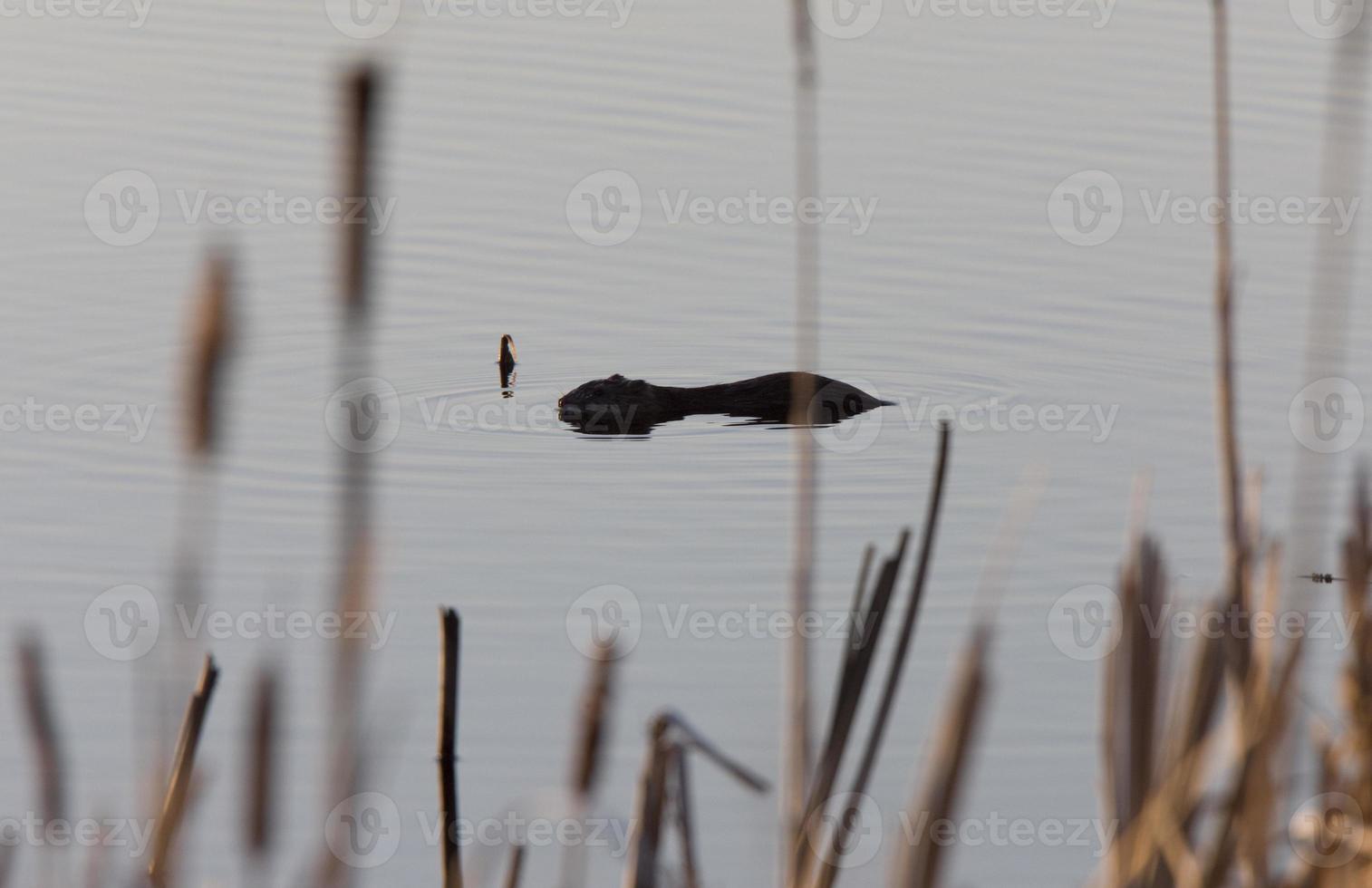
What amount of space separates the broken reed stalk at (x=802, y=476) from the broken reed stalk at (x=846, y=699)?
0.03 metres

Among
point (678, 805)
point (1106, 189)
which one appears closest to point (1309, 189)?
point (1106, 189)

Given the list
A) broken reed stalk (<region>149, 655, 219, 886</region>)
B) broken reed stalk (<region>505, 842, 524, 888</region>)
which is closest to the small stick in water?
broken reed stalk (<region>505, 842, 524, 888</region>)

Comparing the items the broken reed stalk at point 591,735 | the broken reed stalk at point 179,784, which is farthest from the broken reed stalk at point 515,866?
the broken reed stalk at point 179,784

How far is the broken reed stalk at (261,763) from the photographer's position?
5.47 ft

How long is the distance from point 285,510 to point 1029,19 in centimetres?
1345

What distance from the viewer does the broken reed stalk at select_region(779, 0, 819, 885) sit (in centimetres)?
184

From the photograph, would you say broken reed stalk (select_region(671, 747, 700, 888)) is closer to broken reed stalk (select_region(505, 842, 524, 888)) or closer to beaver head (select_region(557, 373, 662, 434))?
broken reed stalk (select_region(505, 842, 524, 888))

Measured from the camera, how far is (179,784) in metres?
2.09

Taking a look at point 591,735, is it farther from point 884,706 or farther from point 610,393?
point 610,393

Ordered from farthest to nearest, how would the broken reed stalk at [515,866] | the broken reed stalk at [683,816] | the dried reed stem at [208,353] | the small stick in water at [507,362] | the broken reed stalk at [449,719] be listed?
the small stick in water at [507,362]
the broken reed stalk at [449,719]
the broken reed stalk at [515,866]
the broken reed stalk at [683,816]
the dried reed stem at [208,353]

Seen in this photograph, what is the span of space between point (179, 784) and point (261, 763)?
0.46 metres

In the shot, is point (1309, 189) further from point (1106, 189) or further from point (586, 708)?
point (586, 708)

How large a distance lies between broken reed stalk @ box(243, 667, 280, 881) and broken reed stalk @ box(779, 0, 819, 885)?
56 centimetres

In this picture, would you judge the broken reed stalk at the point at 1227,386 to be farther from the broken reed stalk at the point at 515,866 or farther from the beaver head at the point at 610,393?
the beaver head at the point at 610,393
